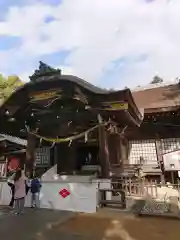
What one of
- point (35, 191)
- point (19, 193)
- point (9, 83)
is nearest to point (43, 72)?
point (35, 191)

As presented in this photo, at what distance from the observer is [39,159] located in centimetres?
1568

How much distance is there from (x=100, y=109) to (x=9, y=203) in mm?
5366

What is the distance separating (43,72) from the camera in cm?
1104

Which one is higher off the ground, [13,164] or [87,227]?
[13,164]

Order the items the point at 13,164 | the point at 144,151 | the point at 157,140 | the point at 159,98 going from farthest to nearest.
Answer: the point at 13,164, the point at 159,98, the point at 144,151, the point at 157,140

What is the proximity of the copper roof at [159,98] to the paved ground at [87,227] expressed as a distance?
6.51 m

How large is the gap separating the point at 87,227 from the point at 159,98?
10350 mm

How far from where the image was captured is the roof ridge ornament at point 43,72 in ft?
34.9

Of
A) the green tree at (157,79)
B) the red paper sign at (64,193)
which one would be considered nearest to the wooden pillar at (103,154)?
the red paper sign at (64,193)

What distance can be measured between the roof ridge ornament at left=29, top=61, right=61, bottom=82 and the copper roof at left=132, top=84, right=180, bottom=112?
5.09 m

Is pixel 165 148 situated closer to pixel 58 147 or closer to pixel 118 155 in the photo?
pixel 118 155

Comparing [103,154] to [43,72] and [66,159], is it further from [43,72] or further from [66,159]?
[43,72]

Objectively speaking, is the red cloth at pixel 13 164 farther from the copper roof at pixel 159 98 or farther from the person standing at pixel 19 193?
the copper roof at pixel 159 98

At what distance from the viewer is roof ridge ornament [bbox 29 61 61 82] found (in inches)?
419
